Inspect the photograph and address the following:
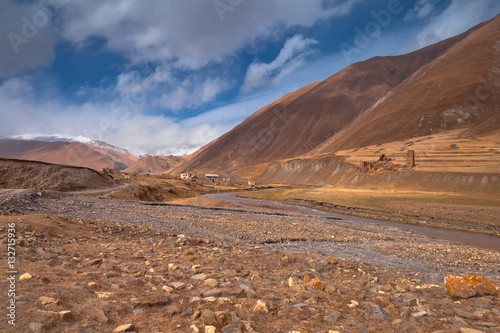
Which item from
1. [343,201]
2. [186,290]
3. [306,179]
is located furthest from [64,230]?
[306,179]

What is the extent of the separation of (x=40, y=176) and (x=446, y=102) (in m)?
154

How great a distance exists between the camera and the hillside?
3394cm

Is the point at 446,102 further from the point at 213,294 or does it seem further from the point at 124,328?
the point at 124,328

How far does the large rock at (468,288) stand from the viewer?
5.88m

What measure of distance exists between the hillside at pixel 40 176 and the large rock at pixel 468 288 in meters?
40.5

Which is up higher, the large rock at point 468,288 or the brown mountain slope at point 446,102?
the brown mountain slope at point 446,102

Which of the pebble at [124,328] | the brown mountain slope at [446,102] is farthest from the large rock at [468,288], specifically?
the brown mountain slope at [446,102]

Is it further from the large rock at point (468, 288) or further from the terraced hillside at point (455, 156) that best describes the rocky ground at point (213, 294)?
the terraced hillside at point (455, 156)

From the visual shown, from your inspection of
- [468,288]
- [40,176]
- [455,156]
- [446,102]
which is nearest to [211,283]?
[468,288]

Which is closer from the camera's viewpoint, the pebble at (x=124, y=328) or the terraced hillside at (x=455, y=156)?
the pebble at (x=124, y=328)

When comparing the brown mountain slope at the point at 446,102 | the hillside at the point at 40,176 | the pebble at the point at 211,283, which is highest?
the brown mountain slope at the point at 446,102

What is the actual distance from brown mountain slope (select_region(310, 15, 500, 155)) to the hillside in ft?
400

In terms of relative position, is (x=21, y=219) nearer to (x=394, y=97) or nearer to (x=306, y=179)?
(x=306, y=179)

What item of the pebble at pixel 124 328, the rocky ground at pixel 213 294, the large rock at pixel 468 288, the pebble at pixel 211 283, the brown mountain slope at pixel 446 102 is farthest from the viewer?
the brown mountain slope at pixel 446 102
